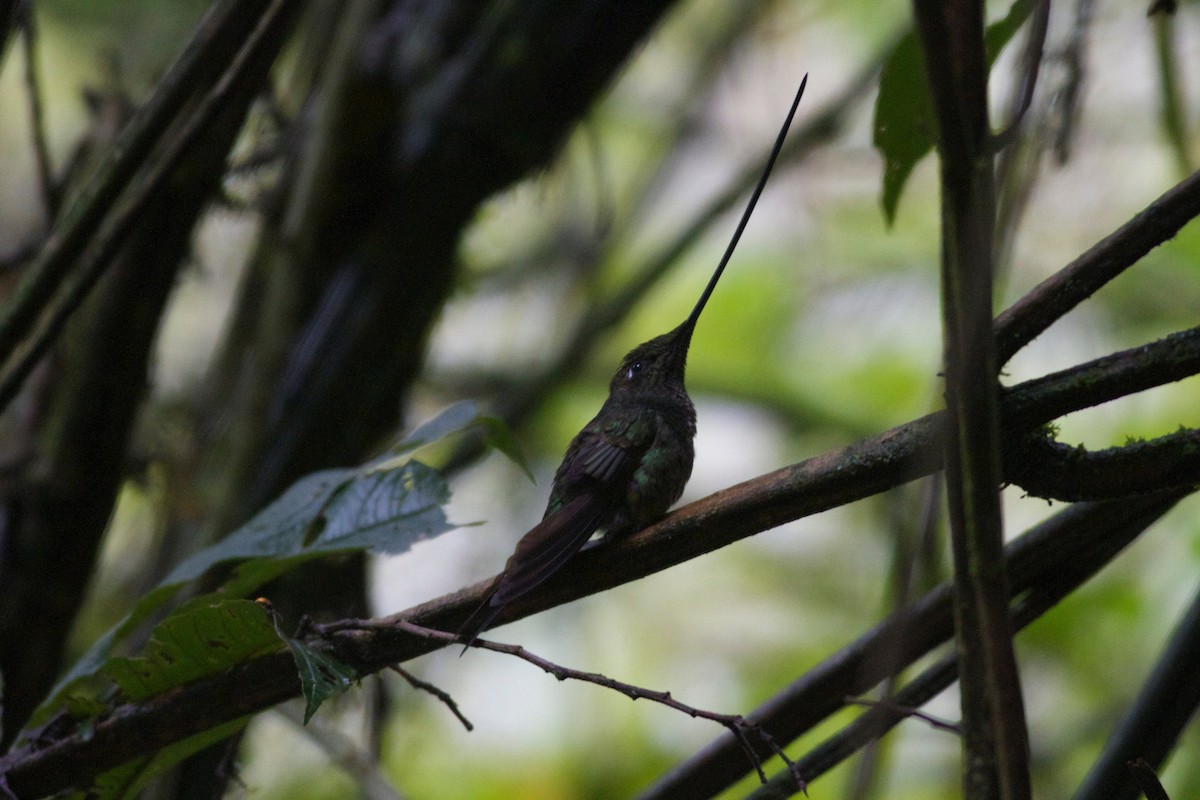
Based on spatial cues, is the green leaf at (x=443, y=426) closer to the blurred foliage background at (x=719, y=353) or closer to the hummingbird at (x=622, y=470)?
the hummingbird at (x=622, y=470)

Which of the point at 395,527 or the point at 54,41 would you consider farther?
the point at 54,41

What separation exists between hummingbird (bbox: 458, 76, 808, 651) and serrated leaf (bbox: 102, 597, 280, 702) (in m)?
0.36

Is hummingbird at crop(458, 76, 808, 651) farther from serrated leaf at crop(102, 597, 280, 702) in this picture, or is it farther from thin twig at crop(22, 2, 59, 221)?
thin twig at crop(22, 2, 59, 221)

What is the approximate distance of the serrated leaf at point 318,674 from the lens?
157 centimetres

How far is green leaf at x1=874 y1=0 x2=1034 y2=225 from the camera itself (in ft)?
5.91

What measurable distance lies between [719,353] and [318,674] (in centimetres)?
528

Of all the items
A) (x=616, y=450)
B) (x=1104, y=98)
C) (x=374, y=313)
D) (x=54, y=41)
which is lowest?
(x=616, y=450)

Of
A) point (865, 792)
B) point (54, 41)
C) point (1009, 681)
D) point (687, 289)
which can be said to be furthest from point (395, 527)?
point (687, 289)

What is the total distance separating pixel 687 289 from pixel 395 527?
5.36 metres

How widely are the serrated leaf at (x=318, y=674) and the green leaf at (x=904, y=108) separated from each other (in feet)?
4.03

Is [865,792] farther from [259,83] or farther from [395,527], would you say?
[259,83]

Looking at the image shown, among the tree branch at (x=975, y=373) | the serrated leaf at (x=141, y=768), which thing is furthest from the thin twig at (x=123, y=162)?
the tree branch at (x=975, y=373)

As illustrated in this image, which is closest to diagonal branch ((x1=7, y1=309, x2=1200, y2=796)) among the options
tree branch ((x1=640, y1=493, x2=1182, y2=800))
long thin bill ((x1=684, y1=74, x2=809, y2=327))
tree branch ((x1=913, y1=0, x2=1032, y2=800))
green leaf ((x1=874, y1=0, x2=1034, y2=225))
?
tree branch ((x1=640, y1=493, x2=1182, y2=800))

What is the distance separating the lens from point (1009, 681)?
0.93 metres
